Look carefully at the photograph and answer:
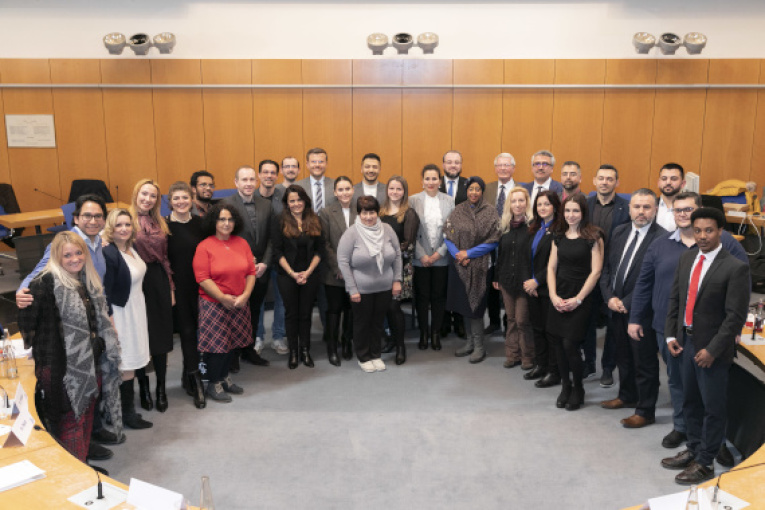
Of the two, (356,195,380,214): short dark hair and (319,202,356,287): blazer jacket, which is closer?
(356,195,380,214): short dark hair

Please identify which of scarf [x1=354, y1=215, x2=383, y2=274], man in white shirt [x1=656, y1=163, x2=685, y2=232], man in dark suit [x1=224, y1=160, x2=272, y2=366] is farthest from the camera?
man in dark suit [x1=224, y1=160, x2=272, y2=366]

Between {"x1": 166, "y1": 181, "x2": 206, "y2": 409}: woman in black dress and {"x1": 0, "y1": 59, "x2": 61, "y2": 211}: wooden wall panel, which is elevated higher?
{"x1": 0, "y1": 59, "x2": 61, "y2": 211}: wooden wall panel

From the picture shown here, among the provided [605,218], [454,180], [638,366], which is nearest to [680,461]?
[638,366]

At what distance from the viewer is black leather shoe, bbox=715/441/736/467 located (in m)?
3.84

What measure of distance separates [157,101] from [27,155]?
2.04 m

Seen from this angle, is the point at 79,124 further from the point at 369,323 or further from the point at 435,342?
the point at 435,342

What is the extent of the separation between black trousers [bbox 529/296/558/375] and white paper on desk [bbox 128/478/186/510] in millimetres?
3116

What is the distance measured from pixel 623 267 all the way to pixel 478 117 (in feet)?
17.0

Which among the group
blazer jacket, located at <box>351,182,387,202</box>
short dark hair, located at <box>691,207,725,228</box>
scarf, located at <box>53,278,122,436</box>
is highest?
short dark hair, located at <box>691,207,725,228</box>

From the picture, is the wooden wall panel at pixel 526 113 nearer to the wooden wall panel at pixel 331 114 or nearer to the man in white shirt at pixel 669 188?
the wooden wall panel at pixel 331 114

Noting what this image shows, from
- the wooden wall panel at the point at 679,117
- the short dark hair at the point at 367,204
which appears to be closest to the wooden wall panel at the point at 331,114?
the short dark hair at the point at 367,204

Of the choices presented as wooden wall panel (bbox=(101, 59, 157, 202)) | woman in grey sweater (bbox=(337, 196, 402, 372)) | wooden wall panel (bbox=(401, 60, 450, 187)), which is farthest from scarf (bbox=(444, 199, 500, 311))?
wooden wall panel (bbox=(101, 59, 157, 202))

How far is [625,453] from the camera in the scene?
13.1 ft

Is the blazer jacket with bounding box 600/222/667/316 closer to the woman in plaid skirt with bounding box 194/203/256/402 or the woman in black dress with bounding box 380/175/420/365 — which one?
the woman in black dress with bounding box 380/175/420/365
